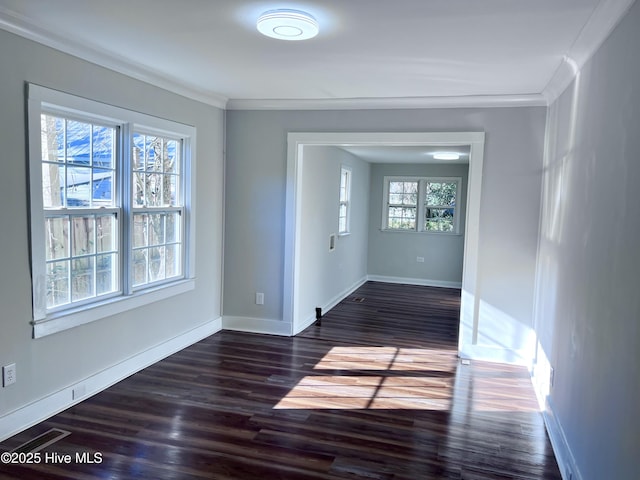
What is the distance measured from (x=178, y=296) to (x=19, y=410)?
68.4 inches

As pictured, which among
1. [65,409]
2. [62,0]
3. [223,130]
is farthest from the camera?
[223,130]

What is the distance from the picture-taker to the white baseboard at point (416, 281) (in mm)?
8898

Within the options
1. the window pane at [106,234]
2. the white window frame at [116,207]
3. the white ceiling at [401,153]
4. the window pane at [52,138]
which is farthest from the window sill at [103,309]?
the white ceiling at [401,153]

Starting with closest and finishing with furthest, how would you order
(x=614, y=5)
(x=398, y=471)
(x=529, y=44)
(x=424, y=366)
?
(x=614, y=5) < (x=398, y=471) < (x=529, y=44) < (x=424, y=366)

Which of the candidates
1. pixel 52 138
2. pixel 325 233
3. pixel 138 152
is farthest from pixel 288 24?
pixel 325 233

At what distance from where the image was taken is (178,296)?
180 inches

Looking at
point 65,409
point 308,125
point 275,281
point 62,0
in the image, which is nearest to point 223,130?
point 308,125

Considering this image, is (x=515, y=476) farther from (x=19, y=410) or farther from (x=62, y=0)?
(x=62, y=0)

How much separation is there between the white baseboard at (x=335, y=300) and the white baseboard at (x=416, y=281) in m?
0.22

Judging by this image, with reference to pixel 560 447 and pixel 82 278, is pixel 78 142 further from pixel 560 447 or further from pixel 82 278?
pixel 560 447

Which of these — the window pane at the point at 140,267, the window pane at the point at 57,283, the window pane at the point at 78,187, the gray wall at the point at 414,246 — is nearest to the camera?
the window pane at the point at 57,283

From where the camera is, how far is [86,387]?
3.49 metres

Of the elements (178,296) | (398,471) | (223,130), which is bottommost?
(398,471)

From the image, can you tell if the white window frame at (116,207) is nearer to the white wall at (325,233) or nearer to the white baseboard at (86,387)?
the white baseboard at (86,387)
